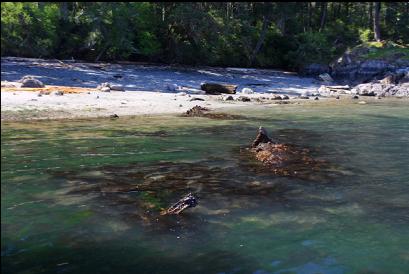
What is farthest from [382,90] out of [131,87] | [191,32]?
A: [131,87]

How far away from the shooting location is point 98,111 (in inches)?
734

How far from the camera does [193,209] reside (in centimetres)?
758

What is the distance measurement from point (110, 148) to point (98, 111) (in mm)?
6636

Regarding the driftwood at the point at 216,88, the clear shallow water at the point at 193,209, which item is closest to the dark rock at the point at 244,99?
the driftwood at the point at 216,88

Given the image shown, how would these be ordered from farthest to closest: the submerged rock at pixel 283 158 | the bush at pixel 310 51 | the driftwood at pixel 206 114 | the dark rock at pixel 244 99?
the bush at pixel 310 51, the dark rock at pixel 244 99, the driftwood at pixel 206 114, the submerged rock at pixel 283 158

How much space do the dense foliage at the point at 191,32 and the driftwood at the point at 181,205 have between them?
17704mm

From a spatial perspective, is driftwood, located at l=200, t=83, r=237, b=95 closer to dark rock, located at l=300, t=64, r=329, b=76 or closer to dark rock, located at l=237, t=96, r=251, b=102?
dark rock, located at l=237, t=96, r=251, b=102

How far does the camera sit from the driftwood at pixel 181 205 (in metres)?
7.37

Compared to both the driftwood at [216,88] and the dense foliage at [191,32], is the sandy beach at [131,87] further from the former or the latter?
the dense foliage at [191,32]

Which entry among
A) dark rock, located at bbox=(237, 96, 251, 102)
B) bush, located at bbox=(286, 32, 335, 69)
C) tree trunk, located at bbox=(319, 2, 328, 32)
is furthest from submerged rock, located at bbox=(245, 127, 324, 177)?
tree trunk, located at bbox=(319, 2, 328, 32)

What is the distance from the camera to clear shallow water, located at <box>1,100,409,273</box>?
18.5 feet

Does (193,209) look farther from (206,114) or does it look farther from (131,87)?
(131,87)

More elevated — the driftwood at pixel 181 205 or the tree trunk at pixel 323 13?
the tree trunk at pixel 323 13

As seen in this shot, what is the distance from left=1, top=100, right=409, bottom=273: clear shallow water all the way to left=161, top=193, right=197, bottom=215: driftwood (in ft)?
0.35
